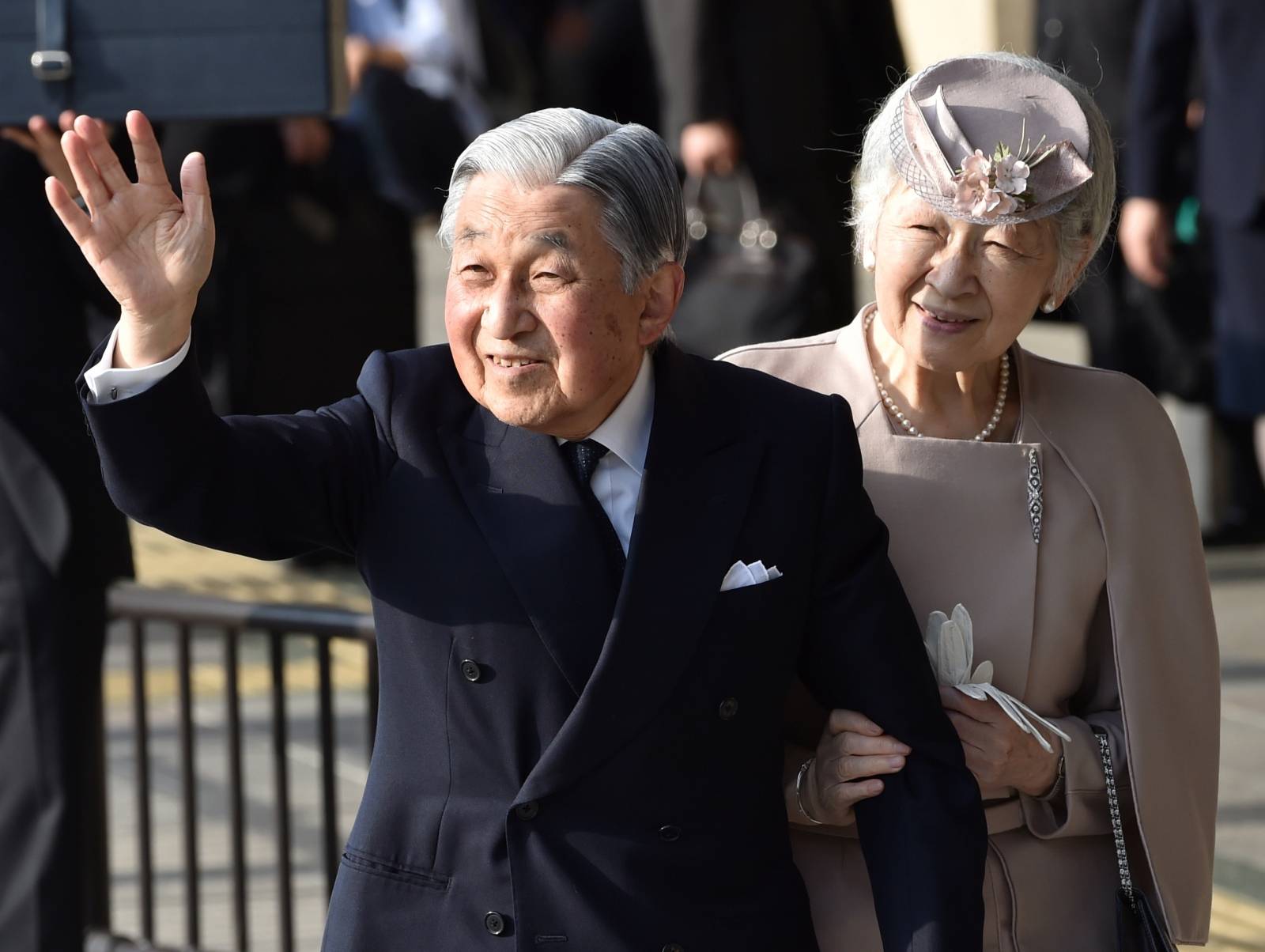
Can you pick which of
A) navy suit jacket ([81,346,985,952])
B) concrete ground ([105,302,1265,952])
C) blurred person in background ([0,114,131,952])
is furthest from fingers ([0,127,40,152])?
navy suit jacket ([81,346,985,952])

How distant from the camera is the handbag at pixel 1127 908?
2.63 meters

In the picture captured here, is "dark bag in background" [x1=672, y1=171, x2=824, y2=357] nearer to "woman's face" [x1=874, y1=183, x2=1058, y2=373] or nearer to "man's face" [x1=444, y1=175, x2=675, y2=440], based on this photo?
→ "woman's face" [x1=874, y1=183, x2=1058, y2=373]

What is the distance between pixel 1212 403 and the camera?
6.91m

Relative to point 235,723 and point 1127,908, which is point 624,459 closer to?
point 1127,908

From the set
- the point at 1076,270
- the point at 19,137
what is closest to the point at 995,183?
the point at 1076,270

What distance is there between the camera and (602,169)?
7.42ft

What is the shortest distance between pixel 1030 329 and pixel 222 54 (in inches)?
293

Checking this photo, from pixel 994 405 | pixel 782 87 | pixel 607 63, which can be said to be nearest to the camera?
pixel 994 405

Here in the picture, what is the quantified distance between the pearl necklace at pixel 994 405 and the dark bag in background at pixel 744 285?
9.11 feet

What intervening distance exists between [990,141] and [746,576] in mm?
647

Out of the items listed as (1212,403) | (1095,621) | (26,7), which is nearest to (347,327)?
(1212,403)

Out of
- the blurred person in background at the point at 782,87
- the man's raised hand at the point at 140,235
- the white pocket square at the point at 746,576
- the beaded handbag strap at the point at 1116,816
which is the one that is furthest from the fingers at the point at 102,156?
the blurred person in background at the point at 782,87

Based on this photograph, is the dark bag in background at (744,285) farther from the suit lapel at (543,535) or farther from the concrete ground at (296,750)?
the suit lapel at (543,535)

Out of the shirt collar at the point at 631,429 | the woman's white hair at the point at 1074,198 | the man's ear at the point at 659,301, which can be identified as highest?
the woman's white hair at the point at 1074,198
